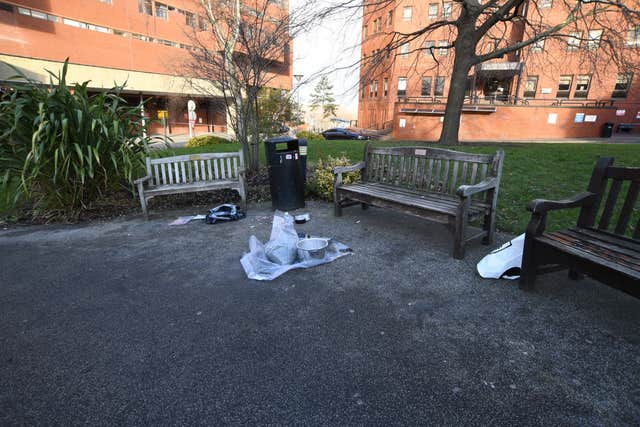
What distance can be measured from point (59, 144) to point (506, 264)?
5.87 meters

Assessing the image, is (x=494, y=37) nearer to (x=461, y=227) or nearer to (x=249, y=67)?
(x=249, y=67)

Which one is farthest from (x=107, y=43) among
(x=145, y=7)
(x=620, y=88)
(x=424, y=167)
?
(x=620, y=88)

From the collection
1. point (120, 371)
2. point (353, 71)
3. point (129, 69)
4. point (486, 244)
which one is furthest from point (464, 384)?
point (129, 69)

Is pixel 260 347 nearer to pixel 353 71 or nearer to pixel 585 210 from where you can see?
pixel 585 210

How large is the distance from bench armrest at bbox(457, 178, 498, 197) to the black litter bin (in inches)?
113

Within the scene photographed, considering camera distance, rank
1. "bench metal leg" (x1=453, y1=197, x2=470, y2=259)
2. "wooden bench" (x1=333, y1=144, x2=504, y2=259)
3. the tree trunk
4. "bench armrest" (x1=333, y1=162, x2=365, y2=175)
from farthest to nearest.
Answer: the tree trunk
"bench armrest" (x1=333, y1=162, x2=365, y2=175)
"wooden bench" (x1=333, y1=144, x2=504, y2=259)
"bench metal leg" (x1=453, y1=197, x2=470, y2=259)

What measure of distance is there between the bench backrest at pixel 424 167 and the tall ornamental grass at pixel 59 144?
12.5 feet

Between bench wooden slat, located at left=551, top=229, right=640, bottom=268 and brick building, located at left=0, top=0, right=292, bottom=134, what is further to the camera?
brick building, located at left=0, top=0, right=292, bottom=134

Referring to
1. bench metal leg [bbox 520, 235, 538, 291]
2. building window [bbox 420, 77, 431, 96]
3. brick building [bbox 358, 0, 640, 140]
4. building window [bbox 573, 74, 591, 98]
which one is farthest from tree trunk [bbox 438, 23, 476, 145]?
building window [bbox 420, 77, 431, 96]

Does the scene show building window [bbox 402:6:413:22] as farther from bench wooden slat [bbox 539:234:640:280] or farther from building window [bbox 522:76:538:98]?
Result: bench wooden slat [bbox 539:234:640:280]

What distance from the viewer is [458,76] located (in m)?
13.1

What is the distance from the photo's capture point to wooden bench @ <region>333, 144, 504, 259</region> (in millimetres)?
→ 3750

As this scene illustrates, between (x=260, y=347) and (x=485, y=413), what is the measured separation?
139cm

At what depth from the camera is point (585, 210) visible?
10.2ft
